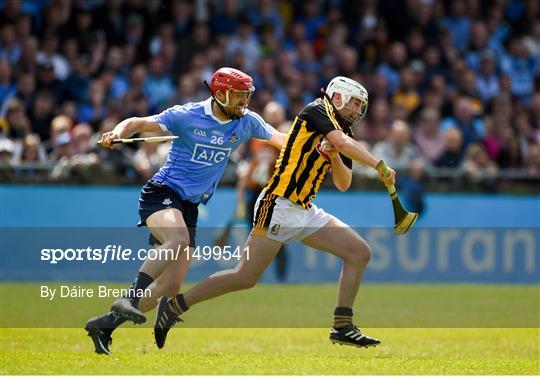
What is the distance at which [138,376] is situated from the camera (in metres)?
8.73

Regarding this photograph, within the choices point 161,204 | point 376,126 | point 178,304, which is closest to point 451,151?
point 376,126

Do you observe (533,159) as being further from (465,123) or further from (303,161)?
(303,161)

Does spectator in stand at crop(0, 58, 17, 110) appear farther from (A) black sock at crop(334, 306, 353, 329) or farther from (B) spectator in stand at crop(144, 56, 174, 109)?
(A) black sock at crop(334, 306, 353, 329)

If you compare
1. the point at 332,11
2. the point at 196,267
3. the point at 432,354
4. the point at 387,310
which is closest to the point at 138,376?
the point at 432,354

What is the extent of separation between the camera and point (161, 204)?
34.6ft

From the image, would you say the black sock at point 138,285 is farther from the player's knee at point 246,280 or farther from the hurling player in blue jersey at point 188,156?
the player's knee at point 246,280

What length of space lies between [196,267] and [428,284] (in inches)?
141

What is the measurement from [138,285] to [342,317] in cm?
182

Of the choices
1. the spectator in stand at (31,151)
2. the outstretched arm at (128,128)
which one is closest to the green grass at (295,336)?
the outstretched arm at (128,128)

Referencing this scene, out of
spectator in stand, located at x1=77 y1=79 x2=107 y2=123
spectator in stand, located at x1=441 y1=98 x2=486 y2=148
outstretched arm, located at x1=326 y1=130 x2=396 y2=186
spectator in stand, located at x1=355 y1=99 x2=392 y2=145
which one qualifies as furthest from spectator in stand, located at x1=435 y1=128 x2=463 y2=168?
outstretched arm, located at x1=326 y1=130 x2=396 y2=186

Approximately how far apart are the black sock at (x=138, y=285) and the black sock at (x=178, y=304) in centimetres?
38

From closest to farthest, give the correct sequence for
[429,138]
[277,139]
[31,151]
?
[277,139], [31,151], [429,138]

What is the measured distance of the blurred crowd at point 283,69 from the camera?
1836cm

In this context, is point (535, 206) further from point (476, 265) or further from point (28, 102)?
point (28, 102)
